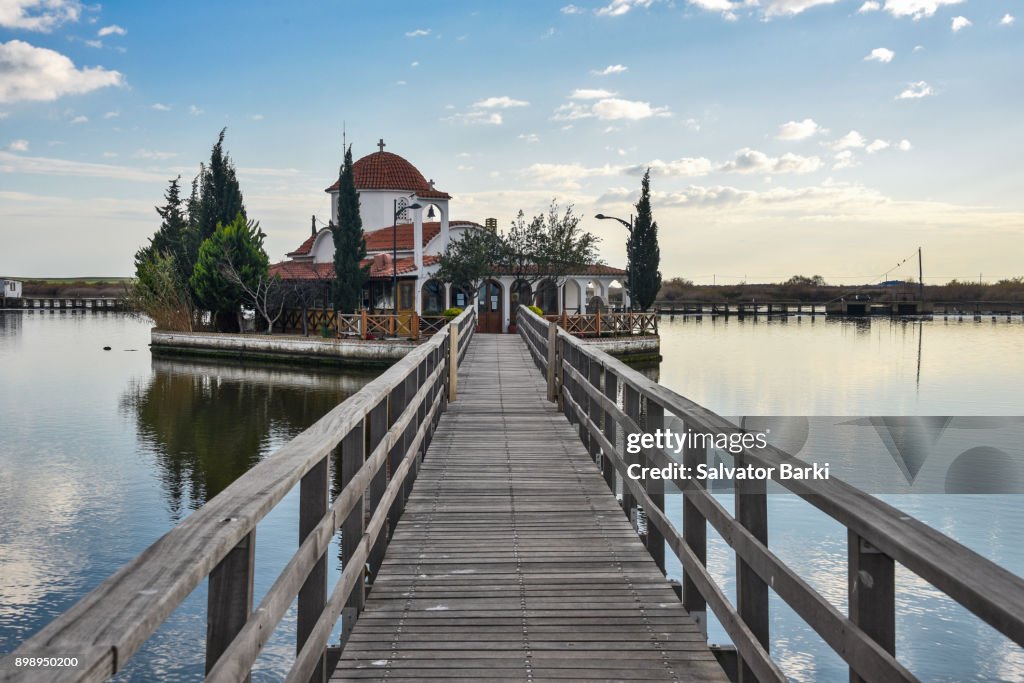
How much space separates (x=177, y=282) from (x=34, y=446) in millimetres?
29089

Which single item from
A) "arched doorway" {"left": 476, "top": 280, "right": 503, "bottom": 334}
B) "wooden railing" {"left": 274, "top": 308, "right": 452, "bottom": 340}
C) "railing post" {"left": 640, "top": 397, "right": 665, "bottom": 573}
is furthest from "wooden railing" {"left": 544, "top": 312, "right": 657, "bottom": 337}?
"railing post" {"left": 640, "top": 397, "right": 665, "bottom": 573}

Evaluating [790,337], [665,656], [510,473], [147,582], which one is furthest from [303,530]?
[790,337]

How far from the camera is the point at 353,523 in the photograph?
450 cm

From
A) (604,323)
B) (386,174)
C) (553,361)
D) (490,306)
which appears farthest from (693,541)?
(386,174)

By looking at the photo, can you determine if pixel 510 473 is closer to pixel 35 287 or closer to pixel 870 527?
pixel 870 527

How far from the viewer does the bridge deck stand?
3.94 metres

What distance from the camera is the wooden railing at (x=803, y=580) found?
6.24 ft

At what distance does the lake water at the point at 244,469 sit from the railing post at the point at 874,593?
6820 millimetres

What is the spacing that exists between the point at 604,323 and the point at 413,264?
9570 mm

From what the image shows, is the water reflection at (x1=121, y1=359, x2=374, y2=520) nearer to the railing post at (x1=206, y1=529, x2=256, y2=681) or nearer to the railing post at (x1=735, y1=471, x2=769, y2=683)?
the railing post at (x1=735, y1=471, x2=769, y2=683)

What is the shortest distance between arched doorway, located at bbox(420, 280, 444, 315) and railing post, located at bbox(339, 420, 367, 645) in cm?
3778

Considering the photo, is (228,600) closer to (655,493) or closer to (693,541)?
(693,541)

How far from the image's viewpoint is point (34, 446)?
19781 mm

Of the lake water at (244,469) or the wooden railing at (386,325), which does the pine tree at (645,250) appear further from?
the wooden railing at (386,325)
